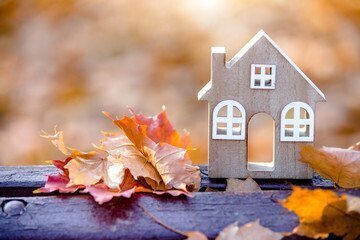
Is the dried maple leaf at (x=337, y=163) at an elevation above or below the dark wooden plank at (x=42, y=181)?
above

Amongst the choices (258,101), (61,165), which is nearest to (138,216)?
(61,165)

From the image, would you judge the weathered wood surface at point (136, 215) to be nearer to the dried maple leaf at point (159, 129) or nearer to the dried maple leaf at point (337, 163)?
the dried maple leaf at point (337, 163)

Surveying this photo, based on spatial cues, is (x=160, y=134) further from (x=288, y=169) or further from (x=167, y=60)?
(x=167, y=60)

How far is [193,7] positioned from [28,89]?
1622 mm

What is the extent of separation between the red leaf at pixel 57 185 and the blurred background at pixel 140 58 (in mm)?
1697

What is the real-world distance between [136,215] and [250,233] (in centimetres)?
19

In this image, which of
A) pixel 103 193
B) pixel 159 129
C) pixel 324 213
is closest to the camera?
pixel 324 213

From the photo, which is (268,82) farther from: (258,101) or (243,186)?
(243,186)

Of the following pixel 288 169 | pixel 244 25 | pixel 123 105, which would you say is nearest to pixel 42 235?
pixel 288 169

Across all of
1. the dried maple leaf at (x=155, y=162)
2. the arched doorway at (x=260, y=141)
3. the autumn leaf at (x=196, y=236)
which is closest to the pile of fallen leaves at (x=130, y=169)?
the dried maple leaf at (x=155, y=162)

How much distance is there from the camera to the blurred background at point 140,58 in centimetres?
319

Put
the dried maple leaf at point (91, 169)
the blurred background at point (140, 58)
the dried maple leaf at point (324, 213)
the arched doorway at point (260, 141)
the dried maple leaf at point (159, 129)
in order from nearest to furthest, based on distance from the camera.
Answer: the dried maple leaf at point (324, 213), the dried maple leaf at point (91, 169), the dried maple leaf at point (159, 129), the arched doorway at point (260, 141), the blurred background at point (140, 58)

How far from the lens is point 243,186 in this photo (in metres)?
1.21

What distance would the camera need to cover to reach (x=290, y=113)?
319 centimetres
